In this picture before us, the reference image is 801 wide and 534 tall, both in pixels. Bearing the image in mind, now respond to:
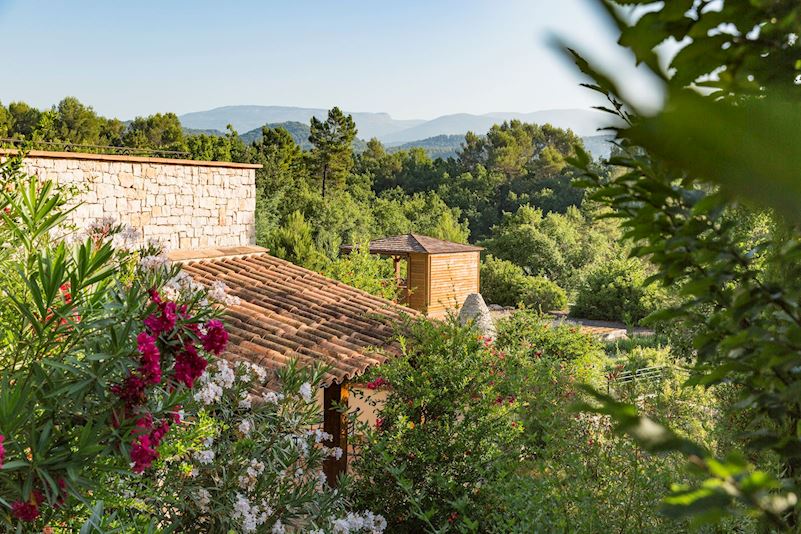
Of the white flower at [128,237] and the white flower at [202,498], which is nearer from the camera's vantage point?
the white flower at [202,498]

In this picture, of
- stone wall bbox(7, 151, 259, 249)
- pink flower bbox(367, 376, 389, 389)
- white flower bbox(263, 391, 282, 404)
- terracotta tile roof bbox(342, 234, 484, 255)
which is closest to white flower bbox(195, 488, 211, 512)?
white flower bbox(263, 391, 282, 404)

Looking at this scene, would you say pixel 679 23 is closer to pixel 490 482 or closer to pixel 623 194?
pixel 623 194

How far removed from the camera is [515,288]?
2720 cm

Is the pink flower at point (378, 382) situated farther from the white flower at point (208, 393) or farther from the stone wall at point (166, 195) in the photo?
the stone wall at point (166, 195)

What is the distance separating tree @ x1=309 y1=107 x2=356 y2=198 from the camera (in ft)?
106

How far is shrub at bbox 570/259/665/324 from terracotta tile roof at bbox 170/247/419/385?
1734cm

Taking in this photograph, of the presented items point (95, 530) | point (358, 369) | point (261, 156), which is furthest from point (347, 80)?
point (95, 530)

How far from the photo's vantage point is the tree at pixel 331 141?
106ft

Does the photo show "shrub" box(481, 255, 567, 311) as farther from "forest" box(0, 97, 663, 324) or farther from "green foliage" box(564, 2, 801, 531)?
"green foliage" box(564, 2, 801, 531)

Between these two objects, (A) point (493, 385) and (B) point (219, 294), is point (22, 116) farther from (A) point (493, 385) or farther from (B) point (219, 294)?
(B) point (219, 294)

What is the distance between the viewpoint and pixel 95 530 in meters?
2.81

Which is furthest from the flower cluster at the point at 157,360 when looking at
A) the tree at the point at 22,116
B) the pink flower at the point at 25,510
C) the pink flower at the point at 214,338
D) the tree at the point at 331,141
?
the tree at the point at 331,141

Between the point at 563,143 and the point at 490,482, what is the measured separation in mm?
47557

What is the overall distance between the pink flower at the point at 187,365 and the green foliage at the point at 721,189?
6.87 feet
